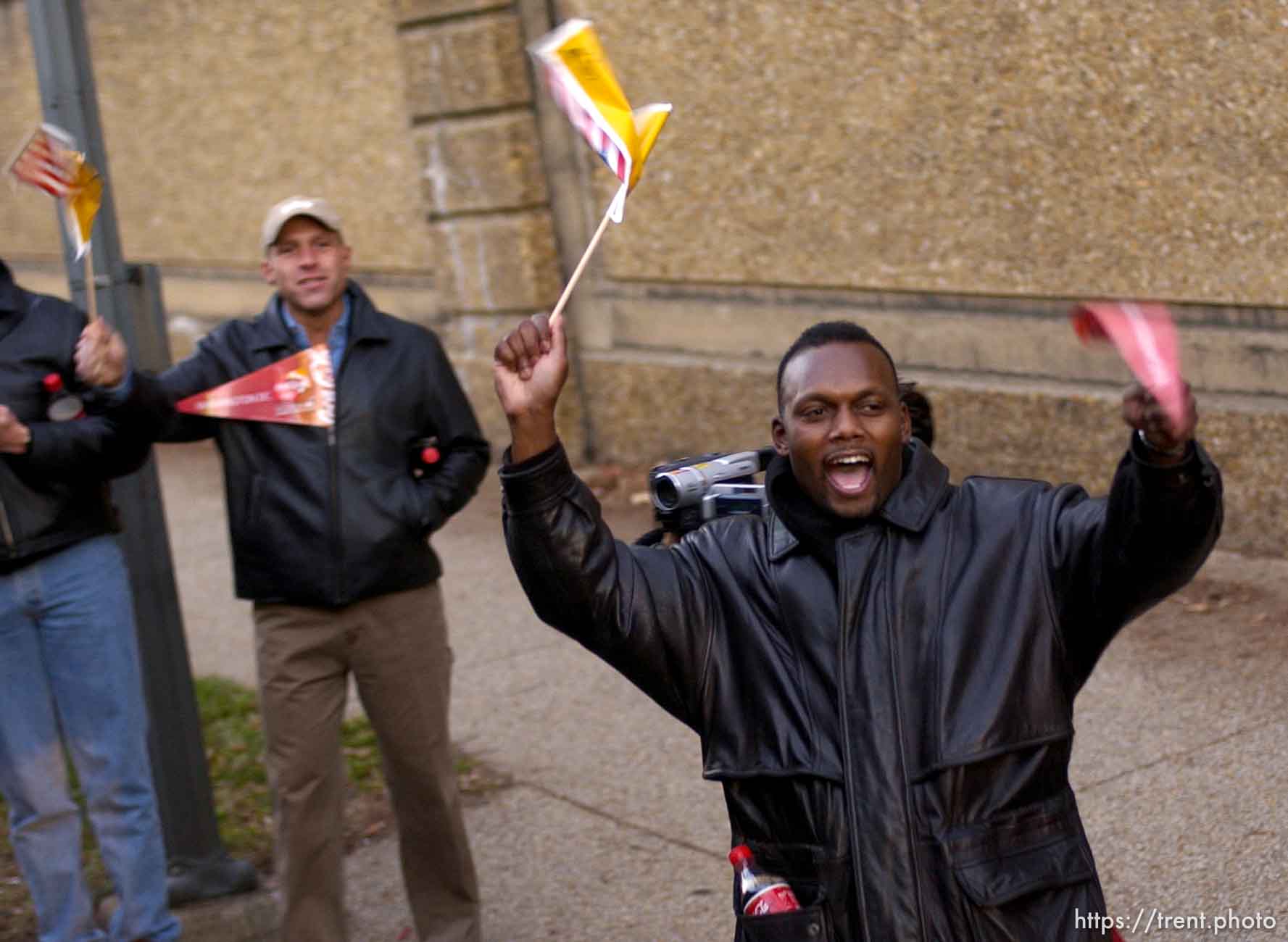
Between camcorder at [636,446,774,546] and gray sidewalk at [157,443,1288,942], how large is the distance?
1774 millimetres

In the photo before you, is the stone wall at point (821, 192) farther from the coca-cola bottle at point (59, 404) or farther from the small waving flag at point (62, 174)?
the coca-cola bottle at point (59, 404)

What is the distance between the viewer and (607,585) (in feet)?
8.93

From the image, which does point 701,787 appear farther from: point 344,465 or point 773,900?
point 773,900

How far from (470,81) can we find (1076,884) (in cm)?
773

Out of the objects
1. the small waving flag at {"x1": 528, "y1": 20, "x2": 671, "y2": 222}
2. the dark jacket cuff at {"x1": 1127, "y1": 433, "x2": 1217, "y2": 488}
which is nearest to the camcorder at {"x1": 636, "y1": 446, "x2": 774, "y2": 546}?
the small waving flag at {"x1": 528, "y1": 20, "x2": 671, "y2": 222}

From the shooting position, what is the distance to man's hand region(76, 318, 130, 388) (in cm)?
440

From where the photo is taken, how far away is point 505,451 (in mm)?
2715

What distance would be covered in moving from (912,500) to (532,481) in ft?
1.84

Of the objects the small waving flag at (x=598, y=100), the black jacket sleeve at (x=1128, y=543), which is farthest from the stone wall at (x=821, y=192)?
the black jacket sleeve at (x=1128, y=543)

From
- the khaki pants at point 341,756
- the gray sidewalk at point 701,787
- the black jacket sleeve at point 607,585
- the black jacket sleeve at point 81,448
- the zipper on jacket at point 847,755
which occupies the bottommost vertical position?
the gray sidewalk at point 701,787

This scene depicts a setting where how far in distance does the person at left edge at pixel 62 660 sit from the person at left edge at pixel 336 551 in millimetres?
192

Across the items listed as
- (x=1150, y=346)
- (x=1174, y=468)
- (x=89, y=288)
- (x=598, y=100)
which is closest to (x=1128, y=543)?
(x=1174, y=468)

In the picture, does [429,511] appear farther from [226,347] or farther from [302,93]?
[302,93]

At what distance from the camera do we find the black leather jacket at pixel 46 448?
14.5 feet
